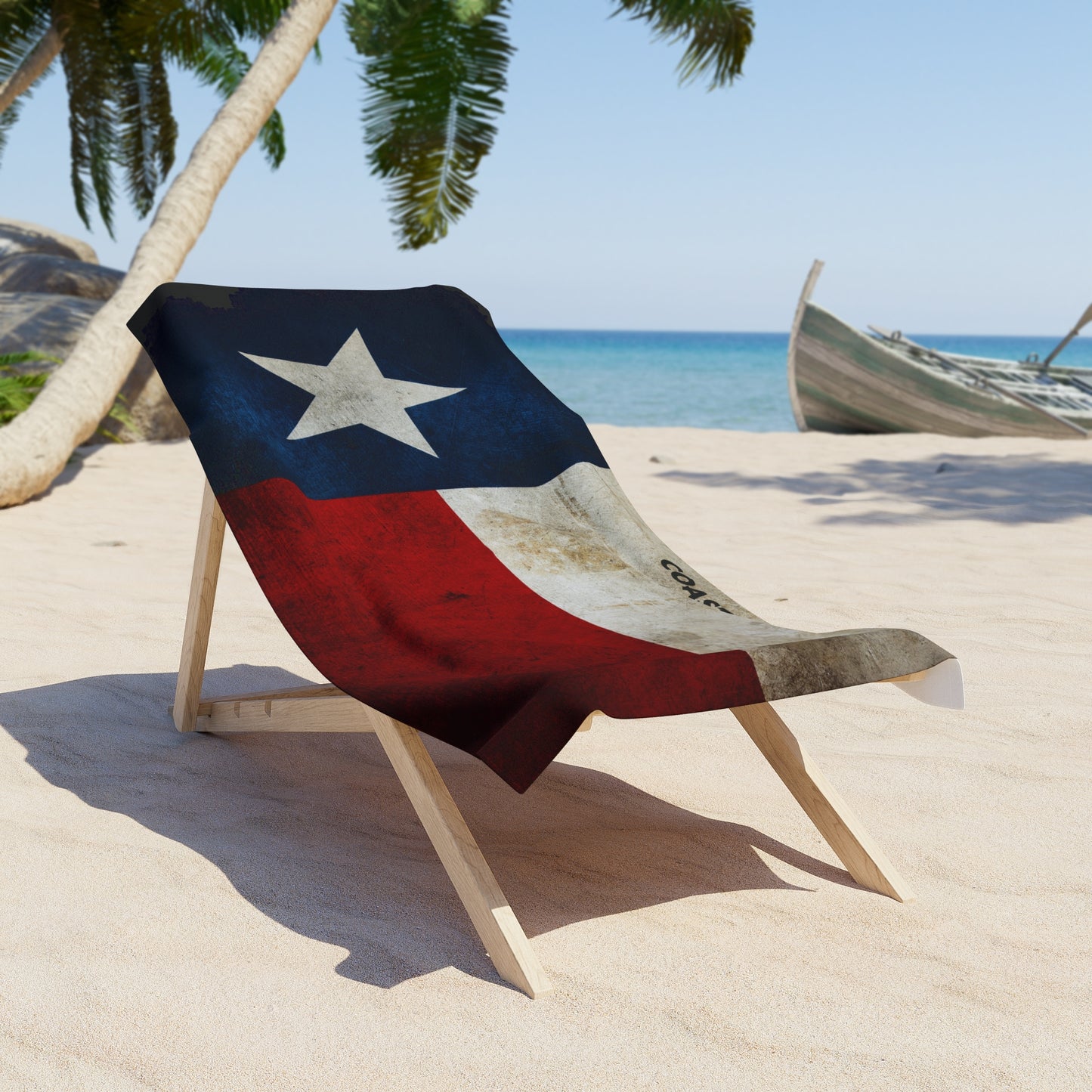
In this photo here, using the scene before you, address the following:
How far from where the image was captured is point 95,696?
286 cm

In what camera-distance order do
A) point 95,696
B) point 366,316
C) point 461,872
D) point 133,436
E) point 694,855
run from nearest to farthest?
point 461,872 < point 694,855 < point 95,696 < point 366,316 < point 133,436

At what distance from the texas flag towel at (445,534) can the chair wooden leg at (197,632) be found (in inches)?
12.0

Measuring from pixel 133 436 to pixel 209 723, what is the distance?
6516mm

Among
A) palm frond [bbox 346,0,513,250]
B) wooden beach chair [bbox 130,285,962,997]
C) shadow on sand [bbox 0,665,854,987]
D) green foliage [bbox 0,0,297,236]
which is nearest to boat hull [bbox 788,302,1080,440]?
palm frond [bbox 346,0,513,250]

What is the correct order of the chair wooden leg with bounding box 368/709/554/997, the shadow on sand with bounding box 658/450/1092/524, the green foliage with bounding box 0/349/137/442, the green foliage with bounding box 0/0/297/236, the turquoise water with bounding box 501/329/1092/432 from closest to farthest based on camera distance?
the chair wooden leg with bounding box 368/709/554/997 < the shadow on sand with bounding box 658/450/1092/524 < the green foliage with bounding box 0/349/137/442 < the green foliage with bounding box 0/0/297/236 < the turquoise water with bounding box 501/329/1092/432

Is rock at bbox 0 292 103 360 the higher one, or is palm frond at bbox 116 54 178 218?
palm frond at bbox 116 54 178 218

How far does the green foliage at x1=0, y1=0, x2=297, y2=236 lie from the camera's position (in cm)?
953

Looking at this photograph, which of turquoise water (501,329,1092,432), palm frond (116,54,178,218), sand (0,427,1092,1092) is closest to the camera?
sand (0,427,1092,1092)

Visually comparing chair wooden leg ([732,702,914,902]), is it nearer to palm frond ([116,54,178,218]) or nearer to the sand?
the sand

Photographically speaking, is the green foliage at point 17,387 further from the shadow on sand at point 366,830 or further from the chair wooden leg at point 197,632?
the chair wooden leg at point 197,632

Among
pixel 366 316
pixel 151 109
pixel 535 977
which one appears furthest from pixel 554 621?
pixel 151 109

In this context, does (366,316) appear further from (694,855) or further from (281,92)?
(281,92)

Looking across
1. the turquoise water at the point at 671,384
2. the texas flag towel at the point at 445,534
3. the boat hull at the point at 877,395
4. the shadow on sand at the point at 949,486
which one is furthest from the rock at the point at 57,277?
the turquoise water at the point at 671,384

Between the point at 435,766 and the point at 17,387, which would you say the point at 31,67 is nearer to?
the point at 17,387
